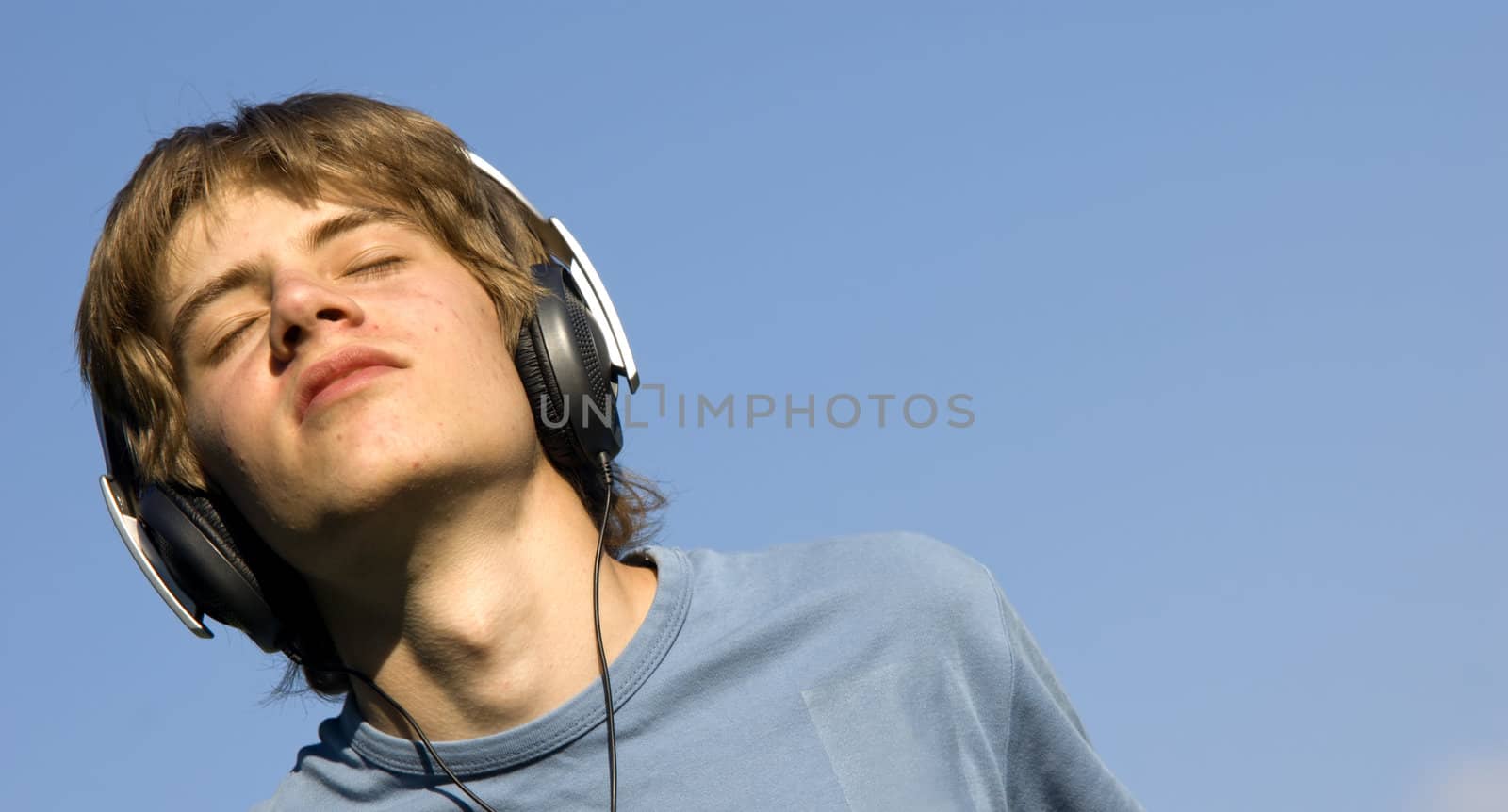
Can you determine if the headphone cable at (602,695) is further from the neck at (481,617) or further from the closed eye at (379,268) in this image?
the closed eye at (379,268)

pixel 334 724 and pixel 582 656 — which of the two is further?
pixel 334 724

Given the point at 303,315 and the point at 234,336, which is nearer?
the point at 303,315

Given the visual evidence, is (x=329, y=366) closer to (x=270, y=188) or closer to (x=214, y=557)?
(x=214, y=557)

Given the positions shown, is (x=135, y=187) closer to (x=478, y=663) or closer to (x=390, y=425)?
(x=390, y=425)

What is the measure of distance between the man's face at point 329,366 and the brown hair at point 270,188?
7 cm

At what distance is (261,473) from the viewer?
319 centimetres

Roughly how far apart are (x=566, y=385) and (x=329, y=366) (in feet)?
1.88

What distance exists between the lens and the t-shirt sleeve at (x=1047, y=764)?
3156 mm

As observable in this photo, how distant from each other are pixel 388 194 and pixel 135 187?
67cm

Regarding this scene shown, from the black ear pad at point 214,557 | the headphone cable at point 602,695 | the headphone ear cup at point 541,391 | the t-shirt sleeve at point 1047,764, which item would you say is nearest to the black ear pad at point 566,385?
the headphone ear cup at point 541,391

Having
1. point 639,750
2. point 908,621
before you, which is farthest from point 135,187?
point 908,621

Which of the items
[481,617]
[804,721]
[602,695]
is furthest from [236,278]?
[804,721]

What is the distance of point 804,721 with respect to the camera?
307cm

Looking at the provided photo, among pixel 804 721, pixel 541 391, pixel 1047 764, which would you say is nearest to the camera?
pixel 804 721
